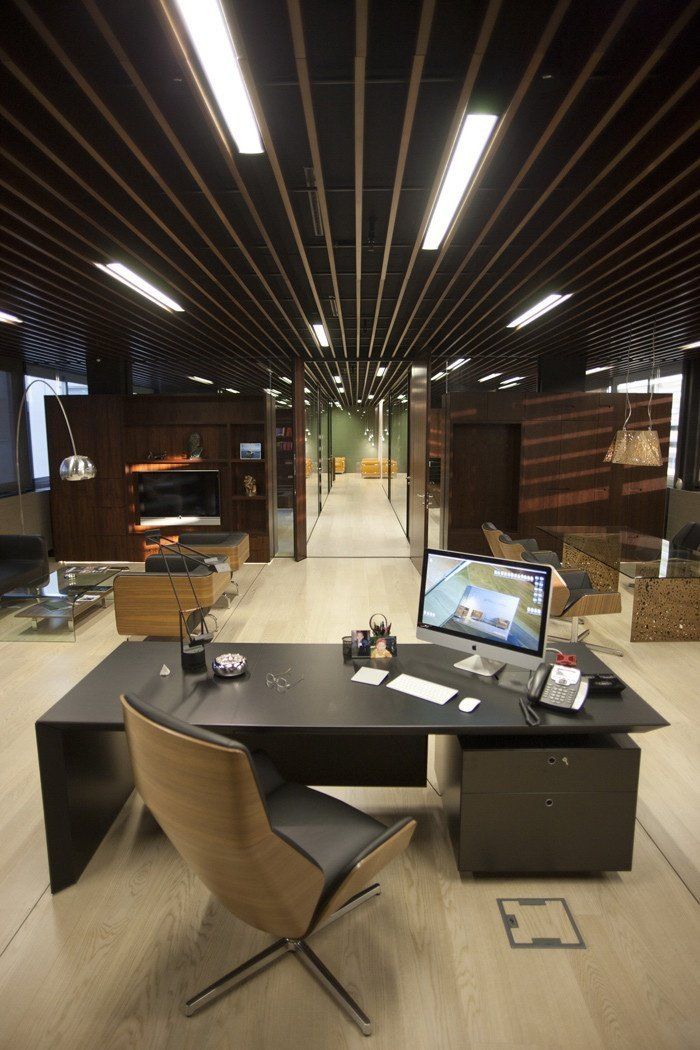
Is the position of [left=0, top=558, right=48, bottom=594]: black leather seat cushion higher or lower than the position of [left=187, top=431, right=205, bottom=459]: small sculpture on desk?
lower

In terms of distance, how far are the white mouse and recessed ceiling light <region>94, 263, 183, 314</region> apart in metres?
3.47

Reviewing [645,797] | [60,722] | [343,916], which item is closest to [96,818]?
[60,722]

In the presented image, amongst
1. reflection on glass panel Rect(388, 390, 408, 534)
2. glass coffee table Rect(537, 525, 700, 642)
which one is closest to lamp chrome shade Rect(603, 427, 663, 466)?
glass coffee table Rect(537, 525, 700, 642)

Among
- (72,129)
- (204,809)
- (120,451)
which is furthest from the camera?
(120,451)

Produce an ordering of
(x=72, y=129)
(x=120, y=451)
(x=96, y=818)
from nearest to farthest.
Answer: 1. (x=72, y=129)
2. (x=96, y=818)
3. (x=120, y=451)

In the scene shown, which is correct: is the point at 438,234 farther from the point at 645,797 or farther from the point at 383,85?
the point at 645,797

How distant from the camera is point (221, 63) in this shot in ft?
6.33

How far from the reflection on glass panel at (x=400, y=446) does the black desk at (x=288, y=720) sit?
29.1ft

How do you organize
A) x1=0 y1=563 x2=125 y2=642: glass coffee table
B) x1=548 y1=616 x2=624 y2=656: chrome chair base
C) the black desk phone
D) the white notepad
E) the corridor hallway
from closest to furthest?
the black desk phone, the white notepad, x1=548 y1=616 x2=624 y2=656: chrome chair base, x1=0 y1=563 x2=125 y2=642: glass coffee table, the corridor hallway

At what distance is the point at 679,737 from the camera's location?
12.2 ft

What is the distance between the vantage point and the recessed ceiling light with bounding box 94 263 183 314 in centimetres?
402

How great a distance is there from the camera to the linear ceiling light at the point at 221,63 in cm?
172

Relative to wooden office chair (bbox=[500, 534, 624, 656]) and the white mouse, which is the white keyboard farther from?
wooden office chair (bbox=[500, 534, 624, 656])

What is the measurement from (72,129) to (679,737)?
14.9 ft
